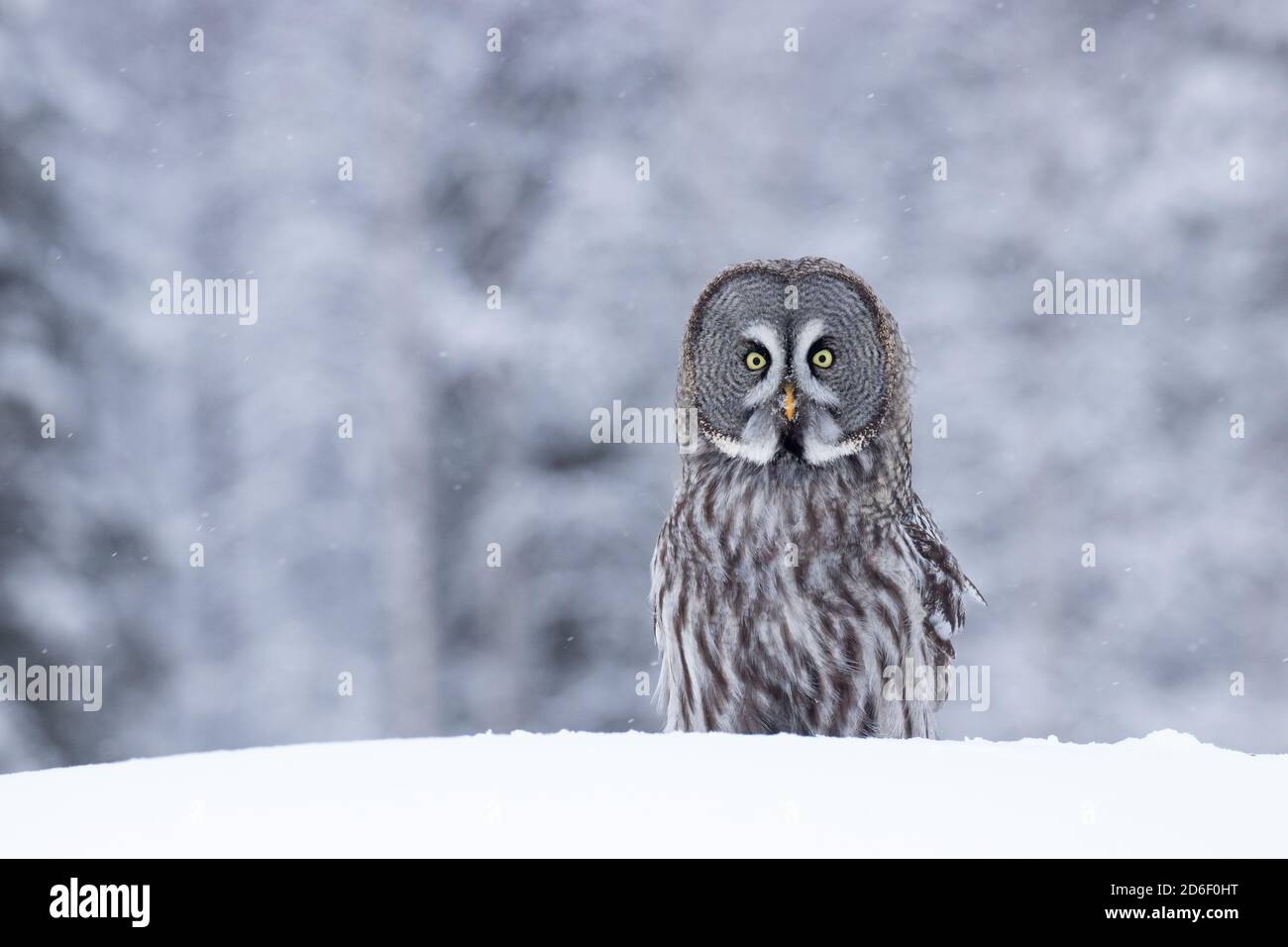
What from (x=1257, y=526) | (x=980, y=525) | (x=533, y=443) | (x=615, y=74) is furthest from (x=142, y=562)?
(x=1257, y=526)

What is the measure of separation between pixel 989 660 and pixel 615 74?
467 centimetres

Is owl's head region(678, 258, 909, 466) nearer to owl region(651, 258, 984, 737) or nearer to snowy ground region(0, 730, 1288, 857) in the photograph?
owl region(651, 258, 984, 737)

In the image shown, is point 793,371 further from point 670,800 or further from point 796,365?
point 670,800

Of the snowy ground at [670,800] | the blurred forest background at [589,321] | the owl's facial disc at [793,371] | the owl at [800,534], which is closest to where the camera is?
the snowy ground at [670,800]

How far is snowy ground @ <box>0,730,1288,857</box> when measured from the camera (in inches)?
73.8

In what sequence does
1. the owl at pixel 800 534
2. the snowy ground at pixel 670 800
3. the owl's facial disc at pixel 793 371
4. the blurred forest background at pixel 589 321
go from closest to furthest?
the snowy ground at pixel 670 800
the owl at pixel 800 534
the owl's facial disc at pixel 793 371
the blurred forest background at pixel 589 321

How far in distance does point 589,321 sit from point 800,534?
5.08 metres

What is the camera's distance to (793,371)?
337 cm

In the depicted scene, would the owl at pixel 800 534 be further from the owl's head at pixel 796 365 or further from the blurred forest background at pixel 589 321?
the blurred forest background at pixel 589 321

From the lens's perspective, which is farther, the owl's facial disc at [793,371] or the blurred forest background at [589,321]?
the blurred forest background at [589,321]

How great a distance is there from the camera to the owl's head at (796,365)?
11.0 ft

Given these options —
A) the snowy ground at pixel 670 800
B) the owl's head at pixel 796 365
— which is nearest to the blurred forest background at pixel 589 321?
the owl's head at pixel 796 365

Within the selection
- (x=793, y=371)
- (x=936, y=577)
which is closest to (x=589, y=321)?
(x=793, y=371)

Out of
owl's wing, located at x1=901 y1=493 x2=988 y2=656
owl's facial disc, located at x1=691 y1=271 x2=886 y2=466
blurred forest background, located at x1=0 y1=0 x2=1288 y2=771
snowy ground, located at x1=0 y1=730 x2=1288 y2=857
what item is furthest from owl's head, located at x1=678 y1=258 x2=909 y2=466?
blurred forest background, located at x1=0 y1=0 x2=1288 y2=771
